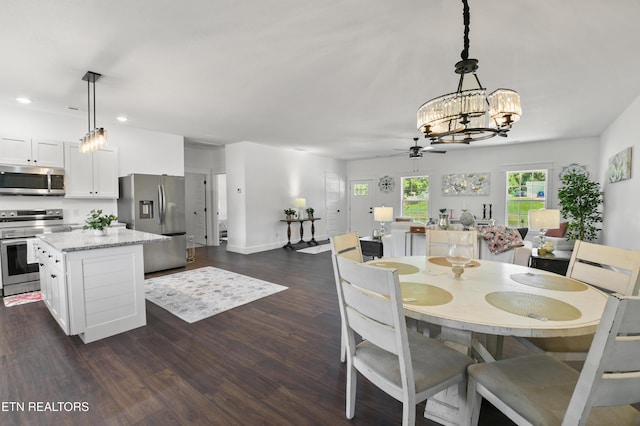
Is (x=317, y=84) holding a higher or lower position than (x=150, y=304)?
higher

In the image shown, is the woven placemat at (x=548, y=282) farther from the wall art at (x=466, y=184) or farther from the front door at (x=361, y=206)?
the front door at (x=361, y=206)

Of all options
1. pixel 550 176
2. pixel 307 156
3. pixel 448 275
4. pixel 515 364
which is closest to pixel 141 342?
pixel 448 275

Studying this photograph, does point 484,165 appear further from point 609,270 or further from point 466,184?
point 609,270

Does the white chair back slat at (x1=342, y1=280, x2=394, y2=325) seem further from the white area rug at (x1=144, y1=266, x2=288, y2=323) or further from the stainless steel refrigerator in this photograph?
the stainless steel refrigerator

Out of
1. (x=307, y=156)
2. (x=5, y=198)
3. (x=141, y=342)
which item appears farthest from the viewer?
(x=307, y=156)

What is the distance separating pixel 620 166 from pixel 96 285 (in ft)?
22.2

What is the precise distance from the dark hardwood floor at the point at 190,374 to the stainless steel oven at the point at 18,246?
622 millimetres

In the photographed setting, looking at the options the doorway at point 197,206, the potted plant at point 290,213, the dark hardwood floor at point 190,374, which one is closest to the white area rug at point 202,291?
the dark hardwood floor at point 190,374

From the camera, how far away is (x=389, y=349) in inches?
51.0

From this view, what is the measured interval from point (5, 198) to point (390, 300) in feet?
17.9

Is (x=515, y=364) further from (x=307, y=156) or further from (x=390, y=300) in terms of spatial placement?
(x=307, y=156)

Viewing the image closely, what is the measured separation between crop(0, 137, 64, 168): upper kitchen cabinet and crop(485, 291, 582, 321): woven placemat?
18.4 ft

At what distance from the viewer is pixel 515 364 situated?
1.37 meters

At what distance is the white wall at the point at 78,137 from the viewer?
410 centimetres
